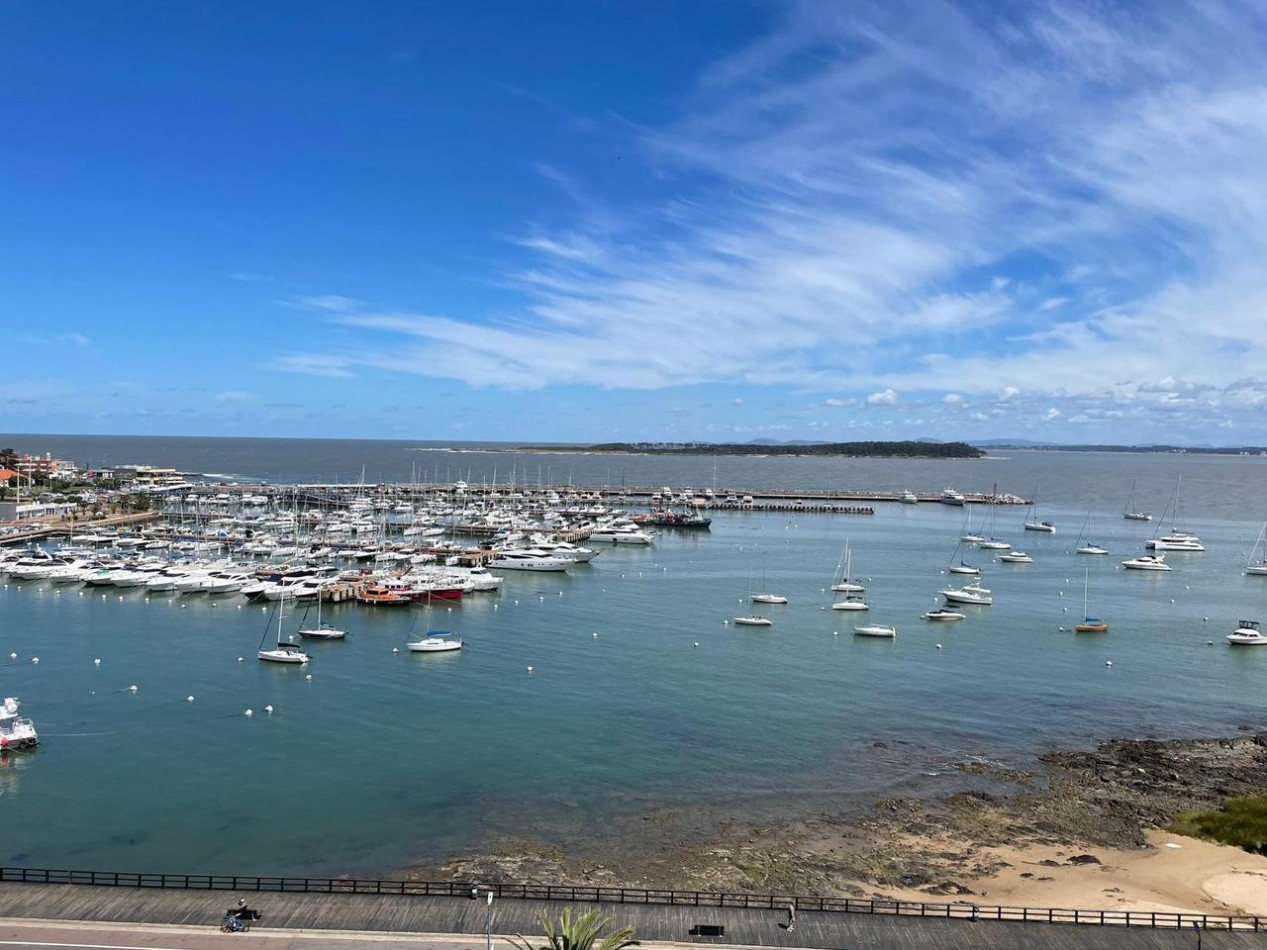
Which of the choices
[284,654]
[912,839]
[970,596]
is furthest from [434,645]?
[970,596]

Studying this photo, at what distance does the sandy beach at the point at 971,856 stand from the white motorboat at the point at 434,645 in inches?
986

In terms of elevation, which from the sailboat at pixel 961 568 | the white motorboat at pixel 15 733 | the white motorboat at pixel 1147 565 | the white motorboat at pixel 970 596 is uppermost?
the white motorboat at pixel 1147 565

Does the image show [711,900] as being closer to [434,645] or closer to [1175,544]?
[434,645]

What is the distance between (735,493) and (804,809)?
467 feet

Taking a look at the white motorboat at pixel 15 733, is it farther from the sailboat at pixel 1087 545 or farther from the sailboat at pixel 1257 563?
the sailboat at pixel 1087 545

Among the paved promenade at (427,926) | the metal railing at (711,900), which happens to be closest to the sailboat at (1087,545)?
the metal railing at (711,900)

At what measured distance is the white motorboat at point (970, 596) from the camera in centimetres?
7106

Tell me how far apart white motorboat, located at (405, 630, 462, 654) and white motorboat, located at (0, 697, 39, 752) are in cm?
1966

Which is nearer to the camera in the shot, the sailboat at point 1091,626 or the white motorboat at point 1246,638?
the white motorboat at point 1246,638

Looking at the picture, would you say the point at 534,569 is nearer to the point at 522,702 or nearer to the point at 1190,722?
the point at 522,702

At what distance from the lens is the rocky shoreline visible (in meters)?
26.1

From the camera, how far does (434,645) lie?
172 feet

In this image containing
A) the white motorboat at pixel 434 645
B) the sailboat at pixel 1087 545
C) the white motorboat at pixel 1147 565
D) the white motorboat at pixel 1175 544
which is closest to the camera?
the white motorboat at pixel 434 645

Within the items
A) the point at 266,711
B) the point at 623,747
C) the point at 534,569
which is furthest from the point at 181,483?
the point at 623,747
